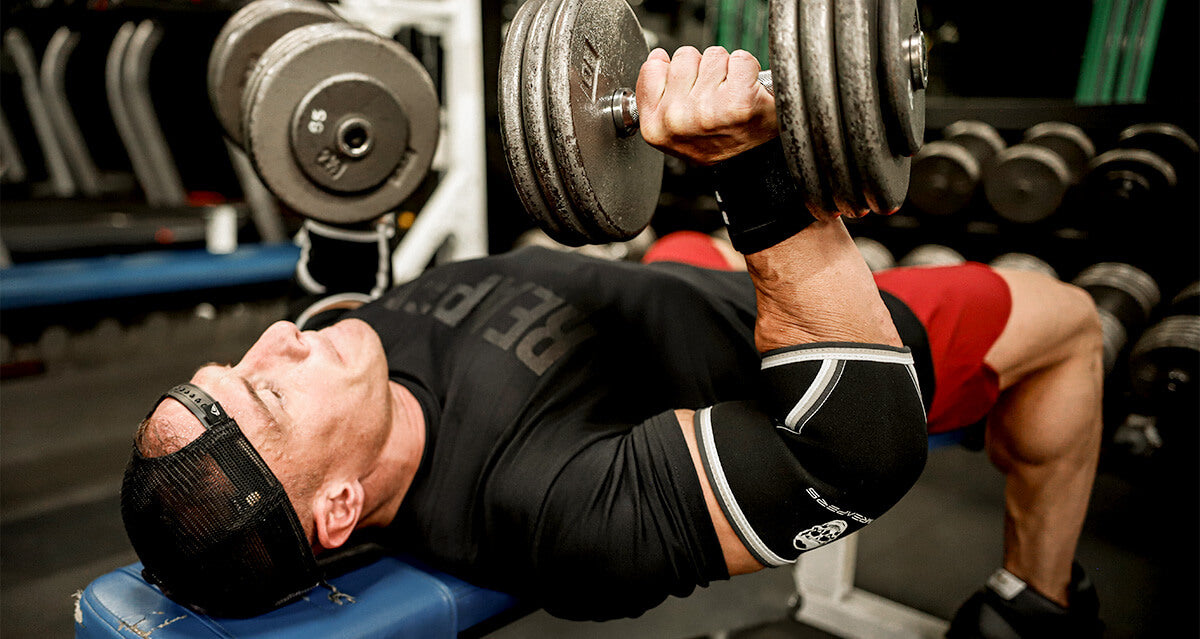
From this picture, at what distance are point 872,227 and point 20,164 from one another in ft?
12.6

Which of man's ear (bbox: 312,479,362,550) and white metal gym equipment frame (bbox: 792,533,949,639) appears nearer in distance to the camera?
man's ear (bbox: 312,479,362,550)

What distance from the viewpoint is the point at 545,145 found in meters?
0.79

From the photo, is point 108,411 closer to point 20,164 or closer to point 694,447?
point 20,164

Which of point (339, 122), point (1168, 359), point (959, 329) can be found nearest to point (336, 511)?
point (339, 122)

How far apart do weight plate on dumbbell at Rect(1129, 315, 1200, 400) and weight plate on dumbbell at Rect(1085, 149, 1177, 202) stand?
0.37m

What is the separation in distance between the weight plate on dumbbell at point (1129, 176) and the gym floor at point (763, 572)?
27.1 inches

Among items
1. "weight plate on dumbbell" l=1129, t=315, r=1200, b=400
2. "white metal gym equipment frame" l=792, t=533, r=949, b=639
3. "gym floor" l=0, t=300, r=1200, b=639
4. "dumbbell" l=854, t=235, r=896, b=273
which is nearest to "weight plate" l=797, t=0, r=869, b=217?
"gym floor" l=0, t=300, r=1200, b=639

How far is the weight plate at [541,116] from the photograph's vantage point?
0.79 meters

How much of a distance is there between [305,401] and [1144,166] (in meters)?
2.18

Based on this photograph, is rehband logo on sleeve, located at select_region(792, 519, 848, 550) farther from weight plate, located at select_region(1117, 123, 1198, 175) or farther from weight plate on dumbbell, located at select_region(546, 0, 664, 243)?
weight plate, located at select_region(1117, 123, 1198, 175)

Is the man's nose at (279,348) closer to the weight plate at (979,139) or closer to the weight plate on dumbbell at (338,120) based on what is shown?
the weight plate on dumbbell at (338,120)

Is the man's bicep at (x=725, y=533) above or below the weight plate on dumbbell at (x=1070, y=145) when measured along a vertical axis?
below

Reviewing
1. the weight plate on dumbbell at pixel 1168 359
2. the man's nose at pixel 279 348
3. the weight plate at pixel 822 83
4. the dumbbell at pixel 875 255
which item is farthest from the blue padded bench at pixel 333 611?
the dumbbell at pixel 875 255

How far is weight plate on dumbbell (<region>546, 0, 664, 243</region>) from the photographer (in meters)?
0.78
